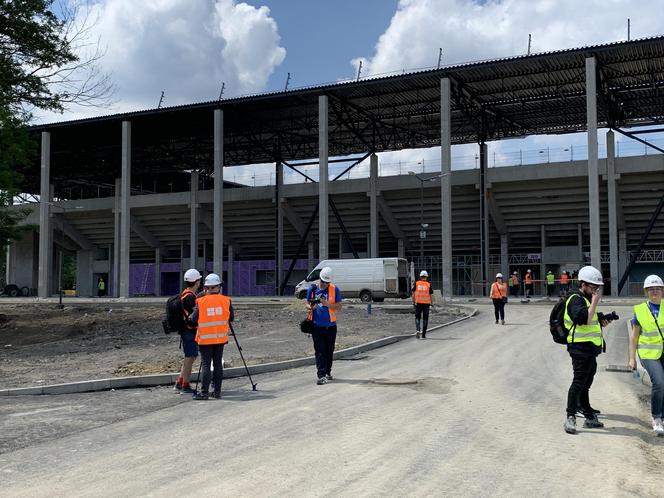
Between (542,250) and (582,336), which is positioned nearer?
(582,336)

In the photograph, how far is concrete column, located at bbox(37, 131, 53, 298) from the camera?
50.7 m

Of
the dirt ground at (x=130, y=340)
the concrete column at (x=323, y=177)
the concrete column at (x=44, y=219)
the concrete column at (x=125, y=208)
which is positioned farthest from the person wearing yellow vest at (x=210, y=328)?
the concrete column at (x=44, y=219)

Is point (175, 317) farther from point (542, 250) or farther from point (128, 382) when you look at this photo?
point (542, 250)

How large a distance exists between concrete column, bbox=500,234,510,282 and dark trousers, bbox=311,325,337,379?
38314 mm

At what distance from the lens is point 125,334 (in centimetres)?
2003

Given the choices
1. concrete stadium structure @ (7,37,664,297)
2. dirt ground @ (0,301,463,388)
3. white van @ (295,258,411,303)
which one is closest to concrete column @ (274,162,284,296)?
concrete stadium structure @ (7,37,664,297)

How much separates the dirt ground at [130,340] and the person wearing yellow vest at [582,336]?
7060 mm

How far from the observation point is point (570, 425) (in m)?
6.88

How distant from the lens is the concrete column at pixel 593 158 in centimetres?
3366

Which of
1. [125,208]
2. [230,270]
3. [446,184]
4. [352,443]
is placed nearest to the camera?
[352,443]

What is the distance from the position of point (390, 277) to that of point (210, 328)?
26.1 metres

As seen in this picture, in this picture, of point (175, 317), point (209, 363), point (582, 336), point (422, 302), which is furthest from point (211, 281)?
point (422, 302)

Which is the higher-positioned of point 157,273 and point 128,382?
point 157,273

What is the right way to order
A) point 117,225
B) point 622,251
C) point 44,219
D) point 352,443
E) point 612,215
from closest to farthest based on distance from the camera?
1. point 352,443
2. point 612,215
3. point 622,251
4. point 44,219
5. point 117,225
